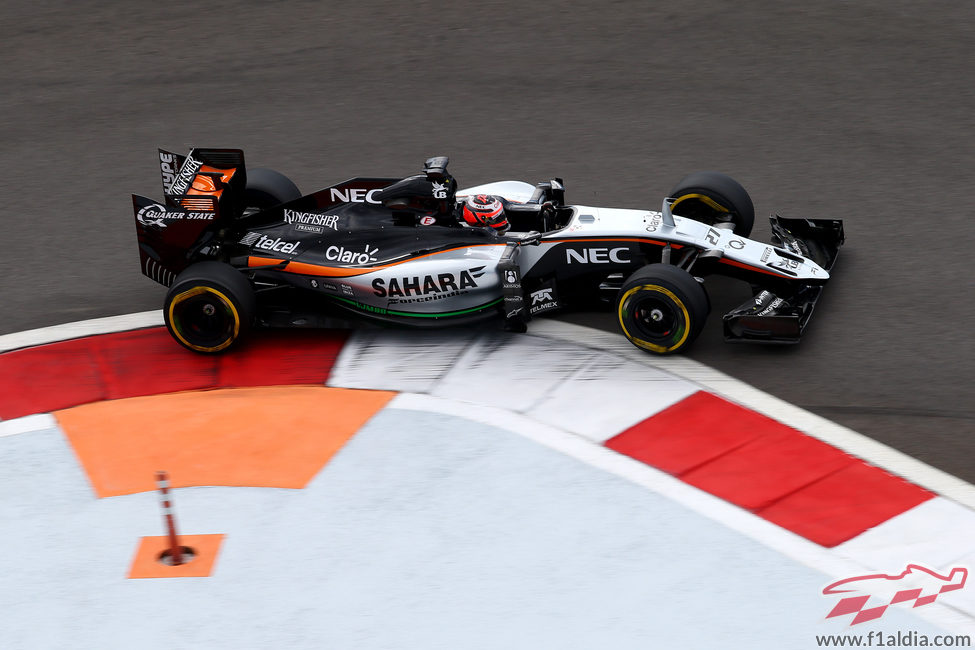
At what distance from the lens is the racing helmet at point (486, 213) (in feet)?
27.7

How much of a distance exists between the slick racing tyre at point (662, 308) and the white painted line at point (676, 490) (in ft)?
3.59

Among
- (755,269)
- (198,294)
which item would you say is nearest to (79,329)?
(198,294)

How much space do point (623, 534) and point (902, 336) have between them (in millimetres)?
3203

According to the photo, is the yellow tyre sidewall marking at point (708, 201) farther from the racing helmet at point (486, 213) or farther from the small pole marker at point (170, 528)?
the small pole marker at point (170, 528)

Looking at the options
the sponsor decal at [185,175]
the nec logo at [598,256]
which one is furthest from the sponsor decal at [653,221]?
the sponsor decal at [185,175]

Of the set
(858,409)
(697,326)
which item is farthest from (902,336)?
(697,326)

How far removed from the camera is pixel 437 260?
8.20 meters

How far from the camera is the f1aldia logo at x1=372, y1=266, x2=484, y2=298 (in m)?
8.14

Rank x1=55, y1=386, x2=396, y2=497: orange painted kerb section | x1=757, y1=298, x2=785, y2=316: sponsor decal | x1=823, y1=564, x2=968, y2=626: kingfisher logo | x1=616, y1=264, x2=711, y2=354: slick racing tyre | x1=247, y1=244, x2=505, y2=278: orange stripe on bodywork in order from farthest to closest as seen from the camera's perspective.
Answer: x1=247, y1=244, x2=505, y2=278: orange stripe on bodywork
x1=757, y1=298, x2=785, y2=316: sponsor decal
x1=616, y1=264, x2=711, y2=354: slick racing tyre
x1=55, y1=386, x2=396, y2=497: orange painted kerb section
x1=823, y1=564, x2=968, y2=626: kingfisher logo

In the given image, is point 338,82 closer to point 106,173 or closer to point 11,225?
point 106,173

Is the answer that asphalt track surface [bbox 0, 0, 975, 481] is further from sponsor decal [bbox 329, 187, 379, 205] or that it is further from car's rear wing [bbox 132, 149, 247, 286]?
sponsor decal [bbox 329, 187, 379, 205]

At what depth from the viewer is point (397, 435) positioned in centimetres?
735

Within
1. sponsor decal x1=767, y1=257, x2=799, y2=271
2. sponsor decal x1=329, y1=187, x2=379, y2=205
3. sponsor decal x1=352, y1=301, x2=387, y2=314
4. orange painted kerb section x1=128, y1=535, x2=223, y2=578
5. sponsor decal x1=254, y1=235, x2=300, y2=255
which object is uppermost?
sponsor decal x1=329, y1=187, x2=379, y2=205

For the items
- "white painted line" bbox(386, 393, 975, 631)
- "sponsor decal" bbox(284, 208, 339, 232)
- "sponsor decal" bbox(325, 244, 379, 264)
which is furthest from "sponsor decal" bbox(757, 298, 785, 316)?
"sponsor decal" bbox(284, 208, 339, 232)
